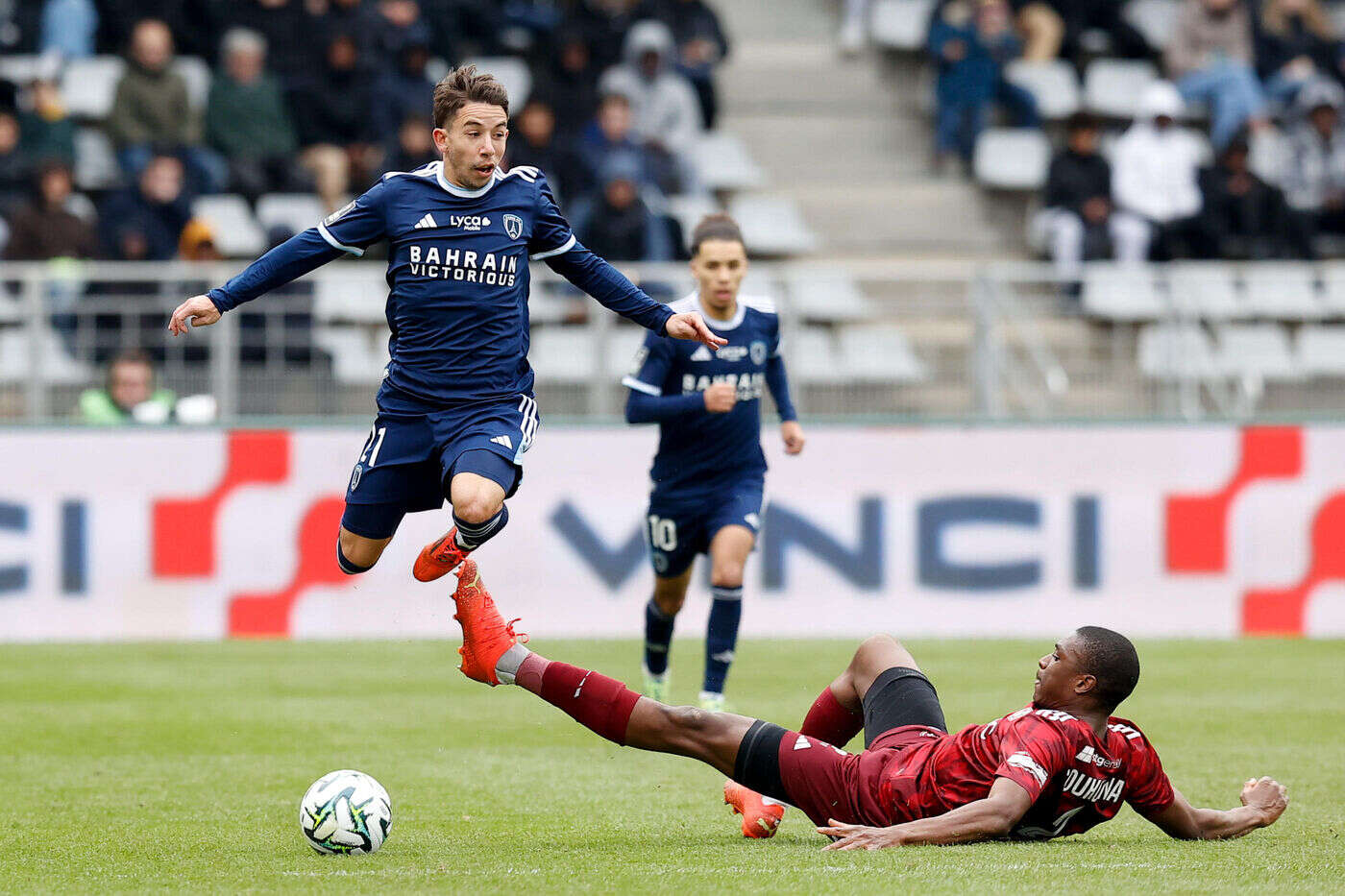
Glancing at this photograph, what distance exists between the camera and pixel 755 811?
21.1 feet

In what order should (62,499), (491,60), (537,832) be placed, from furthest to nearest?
(491,60), (62,499), (537,832)

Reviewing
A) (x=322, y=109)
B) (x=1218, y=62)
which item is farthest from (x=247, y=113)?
(x=1218, y=62)

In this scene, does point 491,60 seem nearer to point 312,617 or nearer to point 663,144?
point 663,144

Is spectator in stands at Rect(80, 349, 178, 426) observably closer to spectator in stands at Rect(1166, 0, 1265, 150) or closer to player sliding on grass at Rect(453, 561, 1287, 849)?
player sliding on grass at Rect(453, 561, 1287, 849)

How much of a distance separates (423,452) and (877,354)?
6.80 metres

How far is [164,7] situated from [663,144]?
4503 millimetres

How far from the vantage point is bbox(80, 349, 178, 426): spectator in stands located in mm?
13570

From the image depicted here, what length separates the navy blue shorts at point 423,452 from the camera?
7.47 metres

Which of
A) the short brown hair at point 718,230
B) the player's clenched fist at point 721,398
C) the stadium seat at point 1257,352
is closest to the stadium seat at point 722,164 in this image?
the stadium seat at point 1257,352

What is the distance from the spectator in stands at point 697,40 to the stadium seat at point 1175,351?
18.1ft

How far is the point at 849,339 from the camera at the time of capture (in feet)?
45.8

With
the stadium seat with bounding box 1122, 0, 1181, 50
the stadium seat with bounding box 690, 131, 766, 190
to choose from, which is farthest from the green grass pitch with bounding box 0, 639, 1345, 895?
the stadium seat with bounding box 1122, 0, 1181, 50

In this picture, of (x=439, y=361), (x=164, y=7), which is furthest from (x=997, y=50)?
(x=439, y=361)

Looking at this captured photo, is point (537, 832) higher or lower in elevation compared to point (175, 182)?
lower
